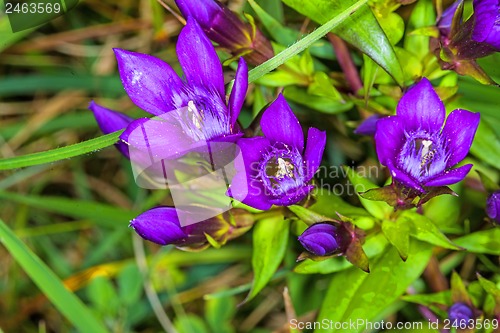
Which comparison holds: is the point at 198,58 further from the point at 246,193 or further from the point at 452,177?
the point at 452,177

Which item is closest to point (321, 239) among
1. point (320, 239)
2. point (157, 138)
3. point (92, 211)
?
point (320, 239)

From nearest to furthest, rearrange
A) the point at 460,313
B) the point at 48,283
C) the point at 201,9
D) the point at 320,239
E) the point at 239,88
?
the point at 239,88 → the point at 320,239 → the point at 201,9 → the point at 460,313 → the point at 48,283

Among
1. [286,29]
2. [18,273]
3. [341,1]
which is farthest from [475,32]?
[18,273]

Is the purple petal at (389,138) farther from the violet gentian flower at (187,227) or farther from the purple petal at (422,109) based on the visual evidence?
the violet gentian flower at (187,227)

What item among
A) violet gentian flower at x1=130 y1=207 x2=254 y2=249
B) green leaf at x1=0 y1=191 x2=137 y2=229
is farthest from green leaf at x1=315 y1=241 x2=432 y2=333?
green leaf at x1=0 y1=191 x2=137 y2=229

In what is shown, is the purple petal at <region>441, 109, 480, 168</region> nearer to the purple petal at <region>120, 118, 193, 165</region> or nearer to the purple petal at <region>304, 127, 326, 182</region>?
the purple petal at <region>304, 127, 326, 182</region>

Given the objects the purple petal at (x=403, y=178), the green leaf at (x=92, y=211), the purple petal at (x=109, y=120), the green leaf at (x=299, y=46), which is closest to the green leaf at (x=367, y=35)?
the green leaf at (x=299, y=46)
